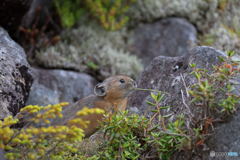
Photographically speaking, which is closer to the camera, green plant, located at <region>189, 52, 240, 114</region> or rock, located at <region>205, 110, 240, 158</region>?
green plant, located at <region>189, 52, 240, 114</region>

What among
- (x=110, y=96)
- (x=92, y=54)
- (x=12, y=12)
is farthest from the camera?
(x=92, y=54)

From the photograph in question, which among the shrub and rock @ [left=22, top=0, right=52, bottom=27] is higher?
rock @ [left=22, top=0, right=52, bottom=27]

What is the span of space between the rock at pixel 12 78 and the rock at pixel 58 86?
5.54 ft

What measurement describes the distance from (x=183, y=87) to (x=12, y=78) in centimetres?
254

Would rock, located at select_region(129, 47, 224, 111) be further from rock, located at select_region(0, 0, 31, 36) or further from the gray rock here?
rock, located at select_region(0, 0, 31, 36)

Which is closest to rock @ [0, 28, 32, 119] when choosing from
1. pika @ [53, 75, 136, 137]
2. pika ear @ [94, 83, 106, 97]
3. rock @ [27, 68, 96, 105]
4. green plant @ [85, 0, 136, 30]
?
pika @ [53, 75, 136, 137]

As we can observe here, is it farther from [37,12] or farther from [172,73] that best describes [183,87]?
[37,12]

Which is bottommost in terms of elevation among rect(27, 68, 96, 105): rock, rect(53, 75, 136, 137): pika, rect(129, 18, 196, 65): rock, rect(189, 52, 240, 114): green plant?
rect(129, 18, 196, 65): rock

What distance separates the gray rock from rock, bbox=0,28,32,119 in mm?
1824

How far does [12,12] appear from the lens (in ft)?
21.5

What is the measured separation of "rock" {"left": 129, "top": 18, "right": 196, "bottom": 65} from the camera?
394 inches

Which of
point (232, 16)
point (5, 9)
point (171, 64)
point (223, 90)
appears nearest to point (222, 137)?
point (223, 90)

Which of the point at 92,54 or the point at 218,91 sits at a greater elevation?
the point at 218,91

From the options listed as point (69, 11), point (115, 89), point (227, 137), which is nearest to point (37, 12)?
point (69, 11)
